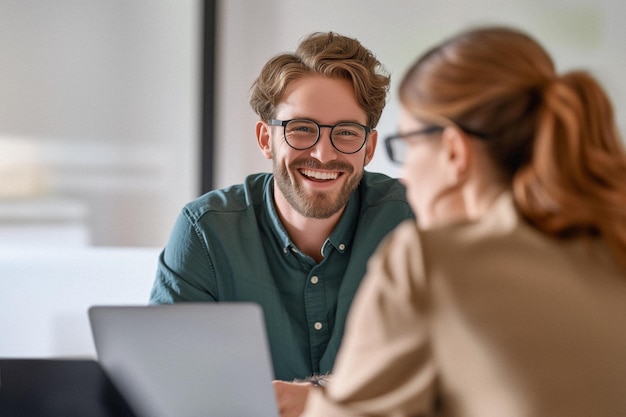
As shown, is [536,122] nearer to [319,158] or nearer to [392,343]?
[392,343]

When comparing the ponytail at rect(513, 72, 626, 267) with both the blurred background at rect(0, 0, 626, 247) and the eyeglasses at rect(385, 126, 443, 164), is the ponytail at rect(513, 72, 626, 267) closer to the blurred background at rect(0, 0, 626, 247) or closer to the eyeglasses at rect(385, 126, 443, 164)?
the eyeglasses at rect(385, 126, 443, 164)

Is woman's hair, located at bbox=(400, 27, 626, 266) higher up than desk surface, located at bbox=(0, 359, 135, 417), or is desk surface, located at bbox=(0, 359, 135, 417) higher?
woman's hair, located at bbox=(400, 27, 626, 266)

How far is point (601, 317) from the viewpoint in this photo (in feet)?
3.32

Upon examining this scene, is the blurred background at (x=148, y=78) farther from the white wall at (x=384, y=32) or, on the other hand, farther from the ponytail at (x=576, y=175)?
the ponytail at (x=576, y=175)

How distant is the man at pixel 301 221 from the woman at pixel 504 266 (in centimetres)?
102

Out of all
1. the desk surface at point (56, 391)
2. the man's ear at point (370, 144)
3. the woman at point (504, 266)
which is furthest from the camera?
the man's ear at point (370, 144)

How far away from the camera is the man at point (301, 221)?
211cm

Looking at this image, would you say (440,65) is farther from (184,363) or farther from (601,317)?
(184,363)

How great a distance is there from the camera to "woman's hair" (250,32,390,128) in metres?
2.20

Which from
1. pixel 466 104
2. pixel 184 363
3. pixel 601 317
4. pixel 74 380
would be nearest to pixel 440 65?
pixel 466 104

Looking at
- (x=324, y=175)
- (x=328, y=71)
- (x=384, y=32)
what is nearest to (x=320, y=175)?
(x=324, y=175)

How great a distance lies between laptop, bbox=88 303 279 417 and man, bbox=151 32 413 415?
690mm

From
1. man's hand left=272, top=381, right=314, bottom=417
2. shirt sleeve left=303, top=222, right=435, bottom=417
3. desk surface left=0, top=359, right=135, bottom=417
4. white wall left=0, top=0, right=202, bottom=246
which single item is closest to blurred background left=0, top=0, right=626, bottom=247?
white wall left=0, top=0, right=202, bottom=246

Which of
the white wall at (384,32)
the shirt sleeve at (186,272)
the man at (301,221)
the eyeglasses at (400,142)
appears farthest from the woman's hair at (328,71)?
the white wall at (384,32)
